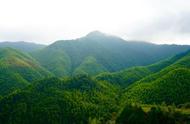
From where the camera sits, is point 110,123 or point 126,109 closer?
point 126,109

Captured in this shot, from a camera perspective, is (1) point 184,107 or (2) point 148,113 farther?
(1) point 184,107

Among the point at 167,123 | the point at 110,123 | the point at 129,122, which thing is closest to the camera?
the point at 167,123

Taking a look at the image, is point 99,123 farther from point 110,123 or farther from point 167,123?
point 167,123

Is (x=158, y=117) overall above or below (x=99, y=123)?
above

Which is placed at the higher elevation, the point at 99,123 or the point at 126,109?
the point at 126,109

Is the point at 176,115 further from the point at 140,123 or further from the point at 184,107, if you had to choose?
the point at 184,107

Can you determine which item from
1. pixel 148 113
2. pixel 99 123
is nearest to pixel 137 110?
pixel 148 113

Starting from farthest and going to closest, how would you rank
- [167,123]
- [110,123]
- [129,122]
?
1. [110,123]
2. [129,122]
3. [167,123]

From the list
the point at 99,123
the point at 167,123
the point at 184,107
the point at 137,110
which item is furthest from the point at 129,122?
the point at 184,107
